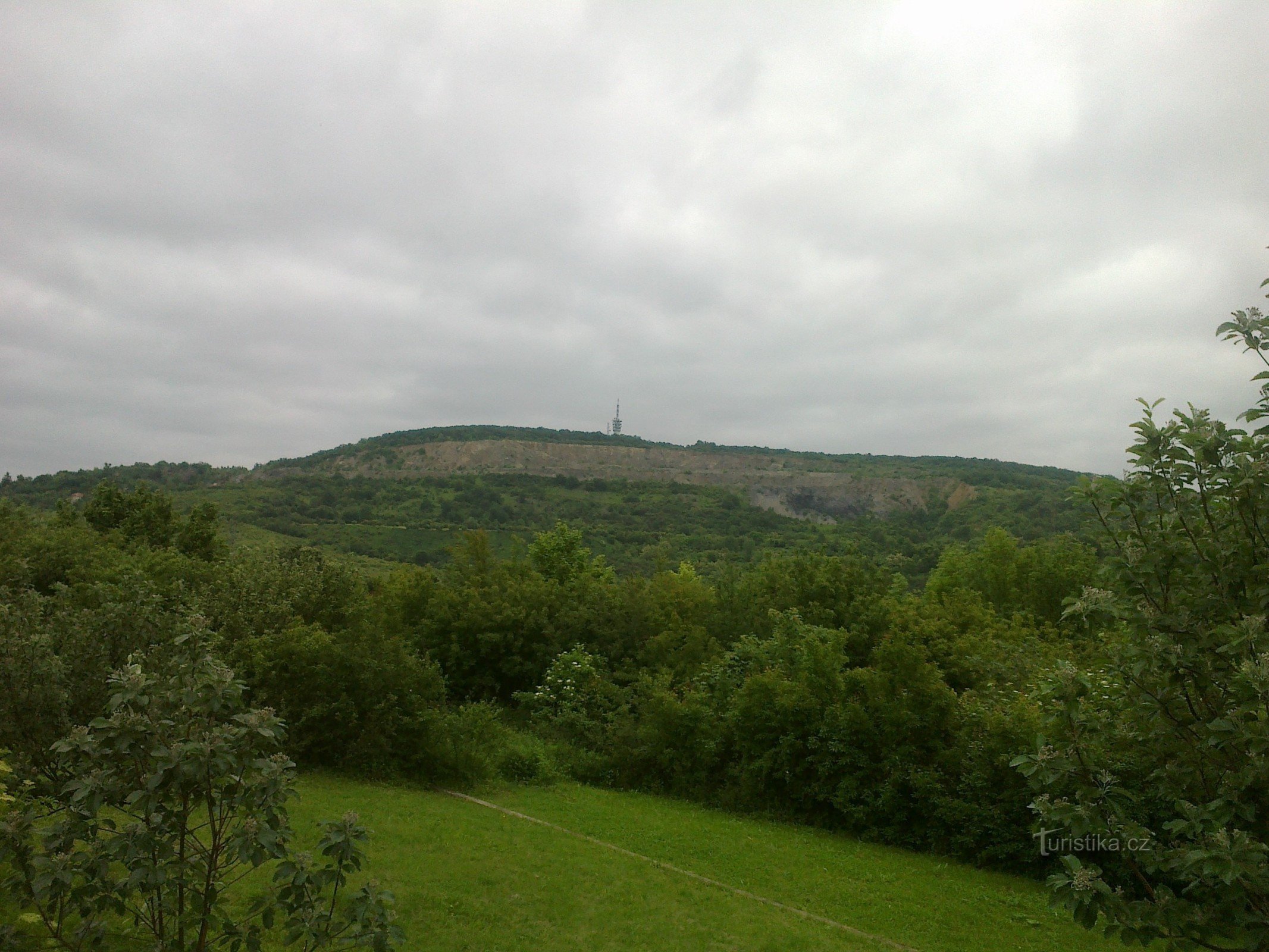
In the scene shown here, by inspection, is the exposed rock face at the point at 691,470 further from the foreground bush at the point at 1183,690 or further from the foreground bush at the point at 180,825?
the foreground bush at the point at 180,825

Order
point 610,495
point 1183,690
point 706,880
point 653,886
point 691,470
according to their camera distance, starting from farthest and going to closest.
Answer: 1. point 691,470
2. point 610,495
3. point 706,880
4. point 653,886
5. point 1183,690

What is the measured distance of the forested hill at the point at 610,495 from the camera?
2975 inches

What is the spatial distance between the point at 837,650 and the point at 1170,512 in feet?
50.0

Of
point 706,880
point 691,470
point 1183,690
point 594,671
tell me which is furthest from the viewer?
point 691,470

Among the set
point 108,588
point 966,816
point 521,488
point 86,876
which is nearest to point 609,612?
point 966,816

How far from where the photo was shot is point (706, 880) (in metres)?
13.0

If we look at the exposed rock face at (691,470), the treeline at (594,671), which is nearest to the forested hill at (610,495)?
the exposed rock face at (691,470)

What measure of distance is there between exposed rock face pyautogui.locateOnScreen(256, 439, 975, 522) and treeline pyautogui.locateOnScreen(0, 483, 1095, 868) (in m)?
85.9

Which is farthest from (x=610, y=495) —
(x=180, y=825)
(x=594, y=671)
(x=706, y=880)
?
(x=180, y=825)

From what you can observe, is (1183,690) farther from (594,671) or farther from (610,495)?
(610,495)

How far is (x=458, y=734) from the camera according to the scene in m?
18.9

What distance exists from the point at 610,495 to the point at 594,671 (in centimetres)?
9162

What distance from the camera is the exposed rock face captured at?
392 feet

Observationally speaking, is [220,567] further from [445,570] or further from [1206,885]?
[1206,885]
